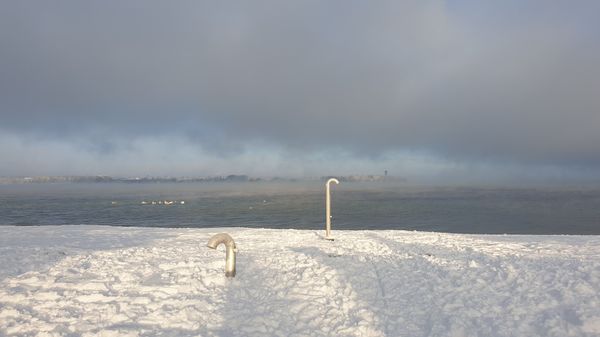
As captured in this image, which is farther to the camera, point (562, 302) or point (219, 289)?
point (219, 289)

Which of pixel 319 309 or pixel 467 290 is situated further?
pixel 467 290

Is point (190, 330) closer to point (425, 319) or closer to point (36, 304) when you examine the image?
point (36, 304)

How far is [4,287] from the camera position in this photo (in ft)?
23.4

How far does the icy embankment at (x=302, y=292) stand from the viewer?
589 cm

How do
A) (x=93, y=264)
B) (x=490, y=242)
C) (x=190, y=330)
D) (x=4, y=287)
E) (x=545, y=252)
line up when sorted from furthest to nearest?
(x=490, y=242), (x=545, y=252), (x=93, y=264), (x=4, y=287), (x=190, y=330)

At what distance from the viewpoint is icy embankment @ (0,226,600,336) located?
5.89 meters

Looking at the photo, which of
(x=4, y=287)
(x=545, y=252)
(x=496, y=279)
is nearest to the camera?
(x=4, y=287)

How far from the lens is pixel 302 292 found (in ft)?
24.3

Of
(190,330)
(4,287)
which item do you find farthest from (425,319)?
(4,287)

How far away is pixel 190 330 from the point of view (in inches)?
230

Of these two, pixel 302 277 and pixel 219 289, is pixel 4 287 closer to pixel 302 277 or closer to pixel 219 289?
pixel 219 289

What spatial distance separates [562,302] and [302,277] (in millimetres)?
Result: 5087

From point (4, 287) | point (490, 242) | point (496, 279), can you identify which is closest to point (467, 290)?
point (496, 279)

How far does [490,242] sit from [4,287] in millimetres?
14218
